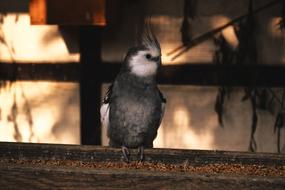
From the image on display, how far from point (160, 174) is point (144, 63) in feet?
4.19

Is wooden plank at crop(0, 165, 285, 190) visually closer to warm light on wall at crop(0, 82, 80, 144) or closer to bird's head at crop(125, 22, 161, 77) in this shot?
bird's head at crop(125, 22, 161, 77)

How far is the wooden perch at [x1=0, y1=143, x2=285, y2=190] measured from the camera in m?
1.97

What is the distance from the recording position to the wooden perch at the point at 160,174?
6.48 ft

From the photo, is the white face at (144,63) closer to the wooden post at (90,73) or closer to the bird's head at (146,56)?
the bird's head at (146,56)

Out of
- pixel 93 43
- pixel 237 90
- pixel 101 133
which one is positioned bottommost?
pixel 101 133

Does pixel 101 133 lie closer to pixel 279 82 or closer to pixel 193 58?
pixel 193 58

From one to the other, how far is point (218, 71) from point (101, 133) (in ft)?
3.44

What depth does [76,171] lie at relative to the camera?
2047 mm

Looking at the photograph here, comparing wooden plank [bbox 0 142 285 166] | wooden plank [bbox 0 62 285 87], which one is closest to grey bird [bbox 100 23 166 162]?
wooden plank [bbox 0 142 285 166]

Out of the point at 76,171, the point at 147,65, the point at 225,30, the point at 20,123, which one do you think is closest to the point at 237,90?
the point at 225,30

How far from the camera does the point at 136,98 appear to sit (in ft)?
10.7

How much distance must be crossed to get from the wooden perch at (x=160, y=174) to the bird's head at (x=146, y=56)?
81 cm

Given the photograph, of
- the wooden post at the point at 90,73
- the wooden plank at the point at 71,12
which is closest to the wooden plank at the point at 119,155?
the wooden plank at the point at 71,12

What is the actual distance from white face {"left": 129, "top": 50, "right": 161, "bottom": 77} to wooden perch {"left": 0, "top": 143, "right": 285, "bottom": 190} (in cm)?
81
